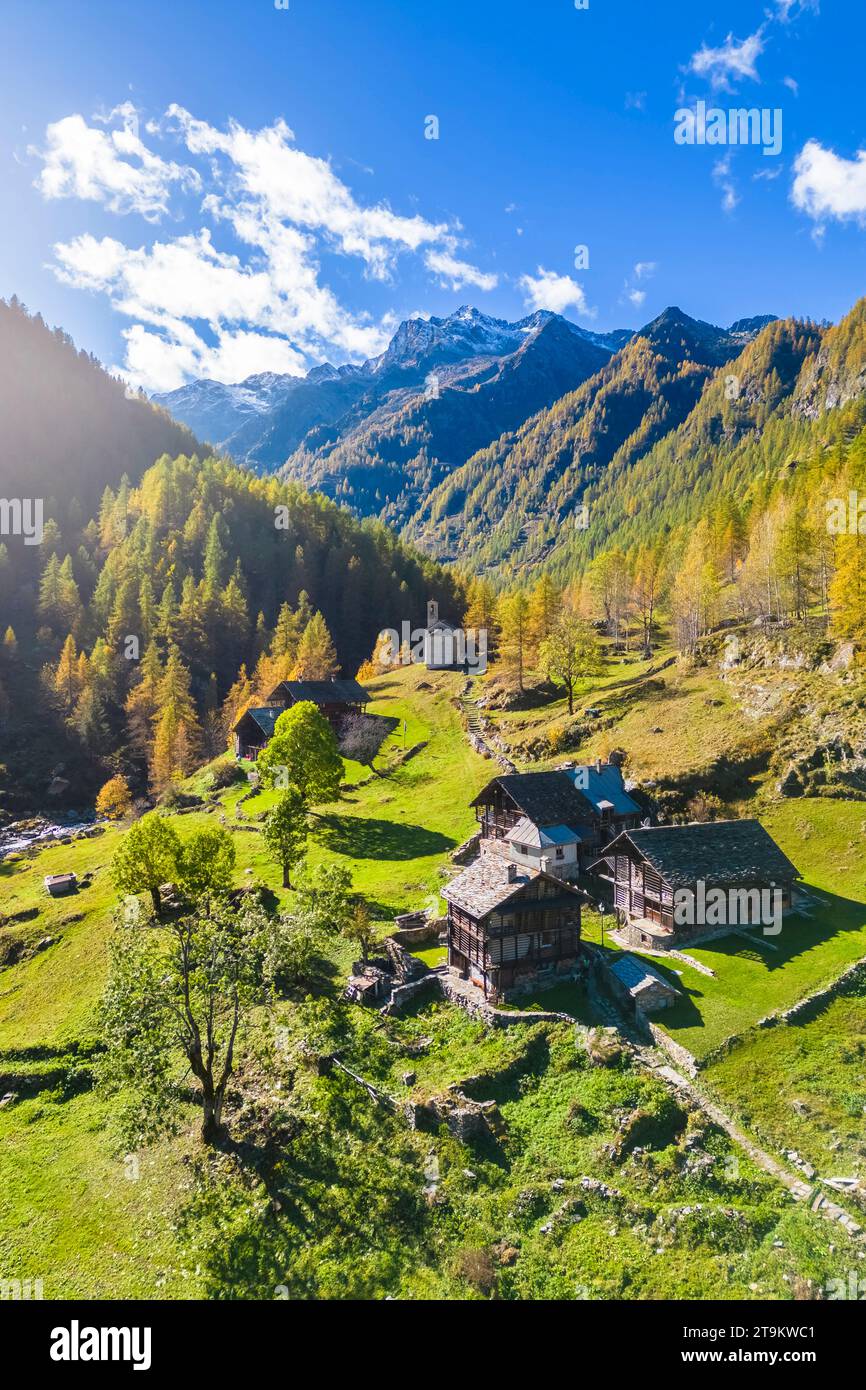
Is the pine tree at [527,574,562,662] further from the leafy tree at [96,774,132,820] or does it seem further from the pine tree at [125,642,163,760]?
the leafy tree at [96,774,132,820]

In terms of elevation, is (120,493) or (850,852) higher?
(120,493)

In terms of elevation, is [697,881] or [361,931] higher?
[697,881]

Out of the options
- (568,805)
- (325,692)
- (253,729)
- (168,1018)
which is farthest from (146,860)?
(325,692)

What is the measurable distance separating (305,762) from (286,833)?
500 inches

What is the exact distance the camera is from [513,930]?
41.0 m

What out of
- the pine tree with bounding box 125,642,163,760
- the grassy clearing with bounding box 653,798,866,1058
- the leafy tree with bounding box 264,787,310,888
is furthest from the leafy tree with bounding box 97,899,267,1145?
the pine tree with bounding box 125,642,163,760

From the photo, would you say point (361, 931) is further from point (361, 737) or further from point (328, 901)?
point (361, 737)

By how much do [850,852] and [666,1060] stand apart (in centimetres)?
2866

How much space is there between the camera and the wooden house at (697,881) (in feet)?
147

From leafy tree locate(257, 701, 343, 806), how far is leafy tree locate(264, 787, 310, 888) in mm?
9166

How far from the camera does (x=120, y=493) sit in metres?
184

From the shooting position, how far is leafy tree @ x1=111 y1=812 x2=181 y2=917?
51.2m
